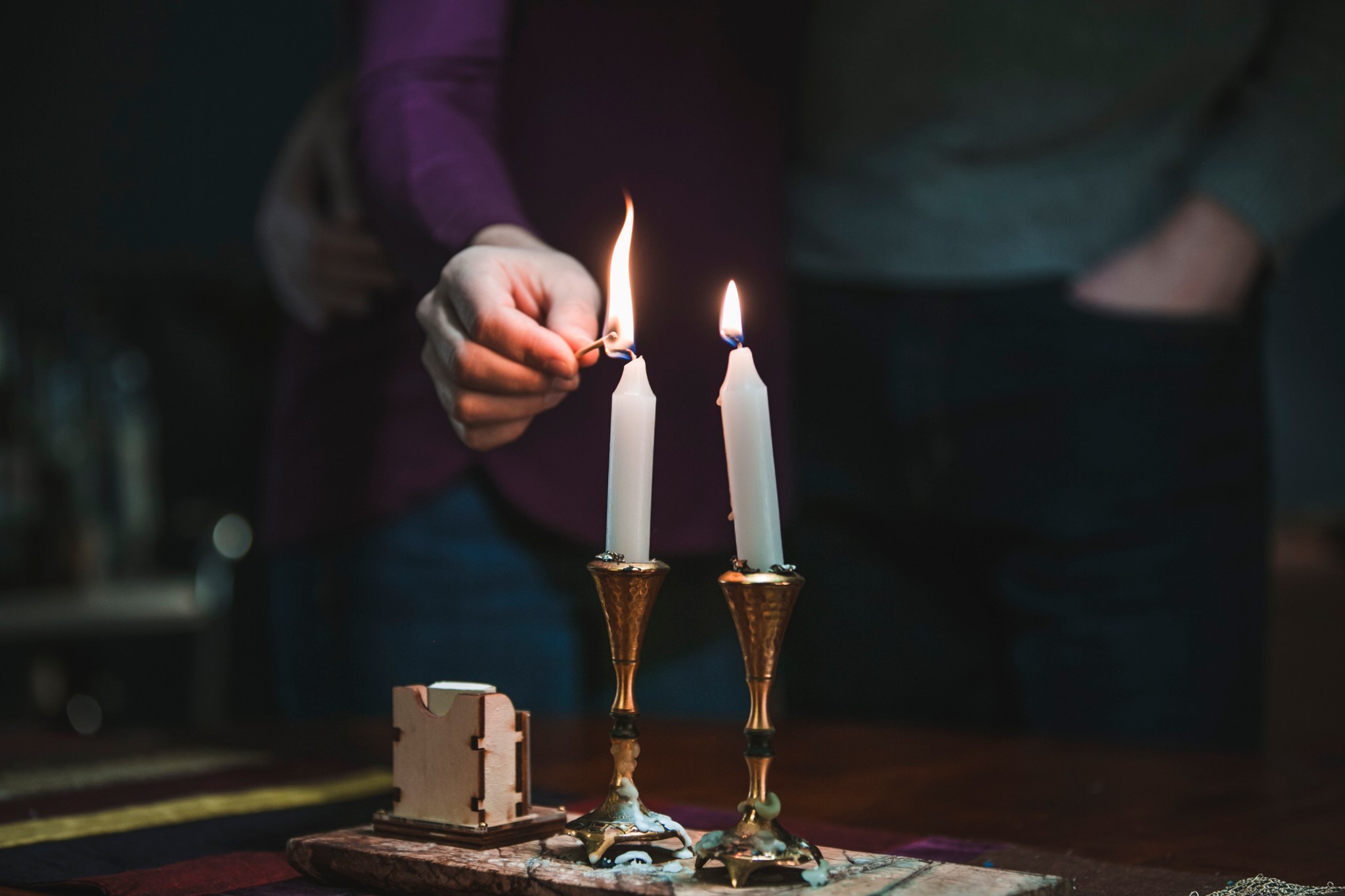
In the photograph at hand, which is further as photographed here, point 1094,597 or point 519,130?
point 1094,597

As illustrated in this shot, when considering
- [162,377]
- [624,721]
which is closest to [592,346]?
[624,721]

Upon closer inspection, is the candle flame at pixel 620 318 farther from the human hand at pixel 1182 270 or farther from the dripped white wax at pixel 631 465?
the human hand at pixel 1182 270

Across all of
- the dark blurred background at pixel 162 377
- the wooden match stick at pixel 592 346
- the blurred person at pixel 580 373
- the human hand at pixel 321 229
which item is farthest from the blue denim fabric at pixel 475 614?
the dark blurred background at pixel 162 377

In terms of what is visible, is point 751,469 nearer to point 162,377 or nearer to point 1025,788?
point 1025,788

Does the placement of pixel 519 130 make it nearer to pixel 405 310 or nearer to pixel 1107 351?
pixel 405 310

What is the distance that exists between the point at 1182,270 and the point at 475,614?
60 cm

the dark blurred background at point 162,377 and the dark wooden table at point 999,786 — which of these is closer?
the dark wooden table at point 999,786

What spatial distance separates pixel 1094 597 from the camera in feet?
3.31

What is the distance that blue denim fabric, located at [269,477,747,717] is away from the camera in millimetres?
909

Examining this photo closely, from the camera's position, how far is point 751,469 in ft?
1.47

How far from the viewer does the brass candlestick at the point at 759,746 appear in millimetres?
434

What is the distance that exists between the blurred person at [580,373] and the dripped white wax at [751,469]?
0.32 metres

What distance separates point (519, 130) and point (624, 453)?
0.43m

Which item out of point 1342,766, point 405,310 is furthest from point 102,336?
point 1342,766
